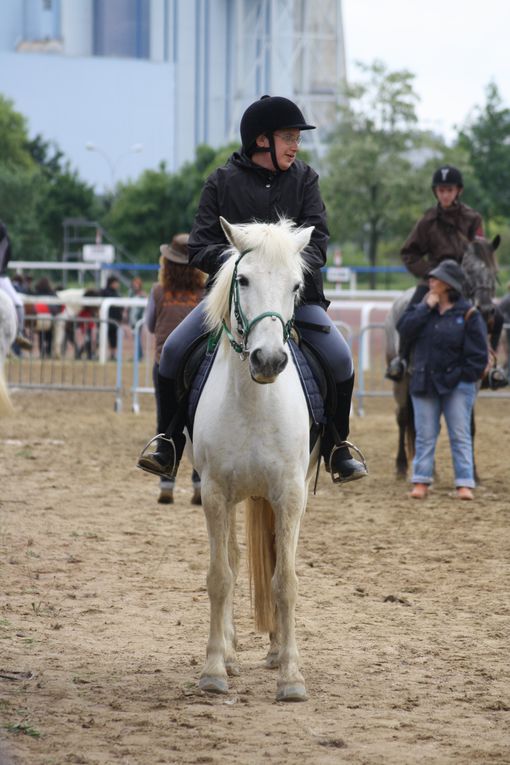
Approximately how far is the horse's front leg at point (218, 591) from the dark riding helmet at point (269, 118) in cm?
190

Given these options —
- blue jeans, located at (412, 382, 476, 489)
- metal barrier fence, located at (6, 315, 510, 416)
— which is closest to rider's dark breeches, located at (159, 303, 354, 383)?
blue jeans, located at (412, 382, 476, 489)

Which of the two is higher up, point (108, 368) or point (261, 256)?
point (261, 256)

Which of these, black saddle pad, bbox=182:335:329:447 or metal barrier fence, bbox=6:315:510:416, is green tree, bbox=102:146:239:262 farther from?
black saddle pad, bbox=182:335:329:447

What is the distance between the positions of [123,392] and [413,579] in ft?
45.5

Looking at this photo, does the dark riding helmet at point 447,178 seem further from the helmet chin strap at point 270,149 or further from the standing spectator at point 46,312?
the standing spectator at point 46,312

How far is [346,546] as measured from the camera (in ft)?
33.2

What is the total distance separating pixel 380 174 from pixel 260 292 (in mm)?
55091

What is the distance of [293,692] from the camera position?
5.88 metres

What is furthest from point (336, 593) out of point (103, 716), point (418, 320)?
point (418, 320)

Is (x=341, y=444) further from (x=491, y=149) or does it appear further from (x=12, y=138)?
(x=12, y=138)

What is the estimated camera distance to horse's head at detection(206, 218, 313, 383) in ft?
18.3

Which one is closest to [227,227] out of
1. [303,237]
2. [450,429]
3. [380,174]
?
[303,237]

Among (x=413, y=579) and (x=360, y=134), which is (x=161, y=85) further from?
(x=413, y=579)

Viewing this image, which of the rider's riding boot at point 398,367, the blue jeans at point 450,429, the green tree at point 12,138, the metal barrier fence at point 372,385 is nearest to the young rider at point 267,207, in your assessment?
the blue jeans at point 450,429
